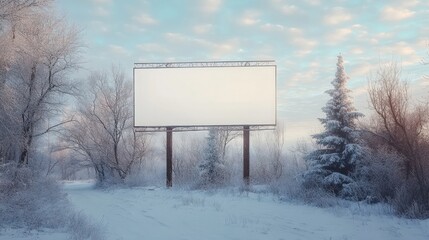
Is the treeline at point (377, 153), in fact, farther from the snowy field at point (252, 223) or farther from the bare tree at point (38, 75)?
the bare tree at point (38, 75)

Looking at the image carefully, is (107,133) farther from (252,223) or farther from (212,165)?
(252,223)

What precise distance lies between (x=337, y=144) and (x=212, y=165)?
12935mm

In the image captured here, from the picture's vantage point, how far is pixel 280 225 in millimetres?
14578

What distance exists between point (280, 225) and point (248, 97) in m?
19.6

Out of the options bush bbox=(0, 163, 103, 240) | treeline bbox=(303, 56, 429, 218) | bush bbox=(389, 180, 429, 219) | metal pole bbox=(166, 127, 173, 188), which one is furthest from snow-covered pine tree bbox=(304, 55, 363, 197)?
metal pole bbox=(166, 127, 173, 188)

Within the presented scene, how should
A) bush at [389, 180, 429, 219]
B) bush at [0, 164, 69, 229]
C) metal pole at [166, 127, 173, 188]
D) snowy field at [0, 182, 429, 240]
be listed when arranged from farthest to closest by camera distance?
metal pole at [166, 127, 173, 188]
bush at [389, 180, 429, 219]
bush at [0, 164, 69, 229]
snowy field at [0, 182, 429, 240]

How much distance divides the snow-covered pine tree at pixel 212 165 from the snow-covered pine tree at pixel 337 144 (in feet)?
35.7

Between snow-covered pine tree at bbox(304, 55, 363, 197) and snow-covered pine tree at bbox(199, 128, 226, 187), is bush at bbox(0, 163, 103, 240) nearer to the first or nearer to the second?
snow-covered pine tree at bbox(304, 55, 363, 197)

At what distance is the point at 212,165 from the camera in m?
34.1

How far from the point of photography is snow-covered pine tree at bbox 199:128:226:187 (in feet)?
109

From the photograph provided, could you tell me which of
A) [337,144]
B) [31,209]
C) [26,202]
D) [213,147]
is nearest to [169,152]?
[213,147]

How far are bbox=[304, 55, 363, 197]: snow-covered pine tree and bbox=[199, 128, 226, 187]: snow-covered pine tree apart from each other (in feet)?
35.7

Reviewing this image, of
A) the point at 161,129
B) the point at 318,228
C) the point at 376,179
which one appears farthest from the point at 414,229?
the point at 161,129

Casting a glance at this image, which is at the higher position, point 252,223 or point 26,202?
point 26,202
